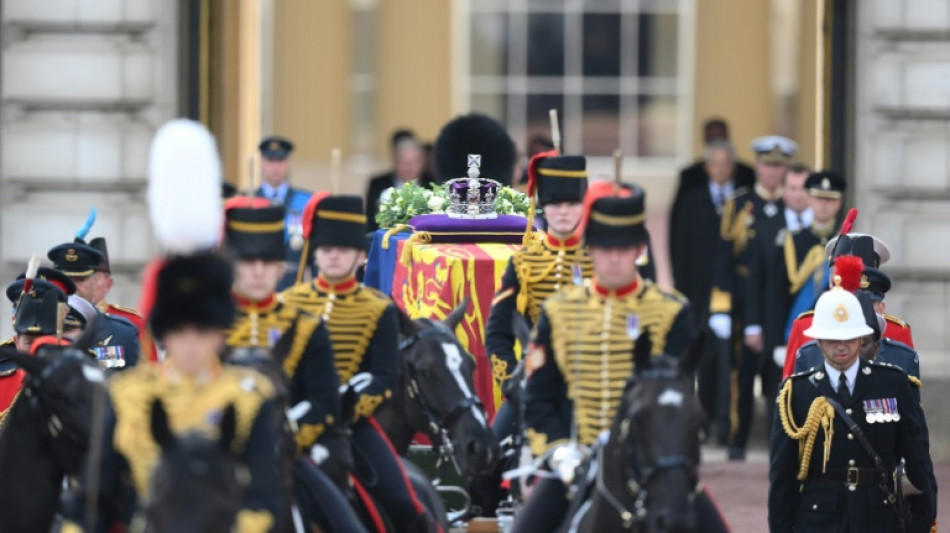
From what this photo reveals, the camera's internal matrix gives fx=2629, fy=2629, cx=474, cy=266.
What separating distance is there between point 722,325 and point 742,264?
0.45 meters

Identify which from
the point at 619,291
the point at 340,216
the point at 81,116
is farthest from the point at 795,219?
the point at 619,291

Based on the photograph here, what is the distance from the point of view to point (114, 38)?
1695cm

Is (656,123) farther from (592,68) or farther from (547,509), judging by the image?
(547,509)

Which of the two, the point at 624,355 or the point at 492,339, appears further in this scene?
the point at 492,339

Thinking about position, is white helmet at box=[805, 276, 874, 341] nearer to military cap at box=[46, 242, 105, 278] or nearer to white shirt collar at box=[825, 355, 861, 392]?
white shirt collar at box=[825, 355, 861, 392]

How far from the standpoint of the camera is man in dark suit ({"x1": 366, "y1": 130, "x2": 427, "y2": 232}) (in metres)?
18.5

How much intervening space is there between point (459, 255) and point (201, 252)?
547cm

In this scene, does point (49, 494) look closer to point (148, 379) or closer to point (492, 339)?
point (148, 379)

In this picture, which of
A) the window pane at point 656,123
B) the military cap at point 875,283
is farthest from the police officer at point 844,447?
the window pane at point 656,123

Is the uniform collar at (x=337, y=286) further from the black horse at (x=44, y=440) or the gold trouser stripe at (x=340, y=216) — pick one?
the black horse at (x=44, y=440)

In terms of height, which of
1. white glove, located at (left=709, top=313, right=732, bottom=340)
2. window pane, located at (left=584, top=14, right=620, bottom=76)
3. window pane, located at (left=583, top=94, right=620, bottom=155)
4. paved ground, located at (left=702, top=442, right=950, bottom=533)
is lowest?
paved ground, located at (left=702, top=442, right=950, bottom=533)

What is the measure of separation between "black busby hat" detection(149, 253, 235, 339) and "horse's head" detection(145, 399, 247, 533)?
1.23 ft

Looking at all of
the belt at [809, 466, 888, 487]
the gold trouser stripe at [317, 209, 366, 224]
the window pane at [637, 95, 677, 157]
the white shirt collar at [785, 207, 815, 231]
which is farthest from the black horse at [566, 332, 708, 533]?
the window pane at [637, 95, 677, 157]

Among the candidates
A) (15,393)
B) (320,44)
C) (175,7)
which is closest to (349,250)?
(15,393)
